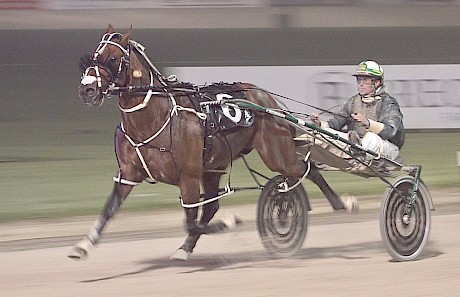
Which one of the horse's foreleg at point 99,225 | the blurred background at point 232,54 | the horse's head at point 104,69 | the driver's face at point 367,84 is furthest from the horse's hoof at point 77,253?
the blurred background at point 232,54

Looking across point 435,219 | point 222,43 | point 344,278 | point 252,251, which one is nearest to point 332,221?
point 435,219

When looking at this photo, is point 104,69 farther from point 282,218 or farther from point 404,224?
point 404,224

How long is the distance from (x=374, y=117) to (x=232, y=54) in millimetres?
10842

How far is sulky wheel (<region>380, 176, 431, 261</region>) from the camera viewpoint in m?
6.95

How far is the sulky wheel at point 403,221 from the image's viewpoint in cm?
695

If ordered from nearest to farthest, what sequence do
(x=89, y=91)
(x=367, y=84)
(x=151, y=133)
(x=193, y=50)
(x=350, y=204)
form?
(x=89, y=91), (x=151, y=133), (x=367, y=84), (x=350, y=204), (x=193, y=50)

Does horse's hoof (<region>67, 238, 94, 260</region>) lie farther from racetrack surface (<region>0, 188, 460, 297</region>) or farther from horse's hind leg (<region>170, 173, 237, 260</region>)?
A: horse's hind leg (<region>170, 173, 237, 260</region>)

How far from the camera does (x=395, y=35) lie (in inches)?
722

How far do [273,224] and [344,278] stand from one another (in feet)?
3.40

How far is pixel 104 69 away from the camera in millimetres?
6293

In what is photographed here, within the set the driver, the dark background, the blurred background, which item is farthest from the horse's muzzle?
the dark background

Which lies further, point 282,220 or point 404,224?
point 282,220

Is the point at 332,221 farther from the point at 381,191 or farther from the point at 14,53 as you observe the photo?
the point at 14,53

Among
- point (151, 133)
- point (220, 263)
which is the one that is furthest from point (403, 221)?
point (151, 133)
